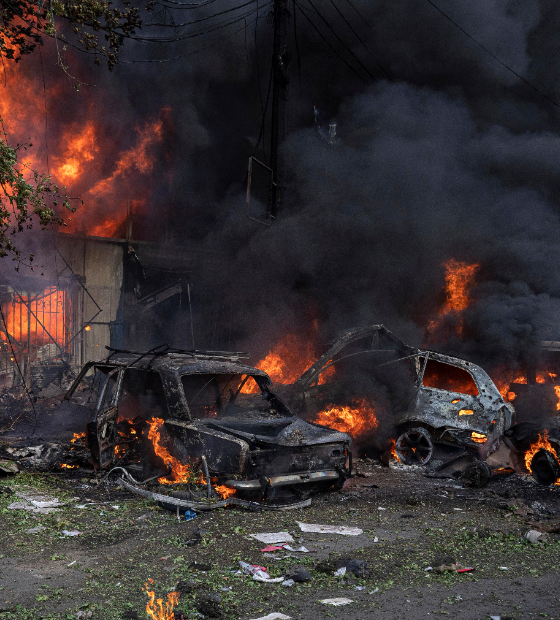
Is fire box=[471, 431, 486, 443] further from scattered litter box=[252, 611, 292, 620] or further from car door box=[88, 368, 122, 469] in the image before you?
scattered litter box=[252, 611, 292, 620]

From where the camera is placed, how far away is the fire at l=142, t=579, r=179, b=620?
10.5 feet

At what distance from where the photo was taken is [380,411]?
8695mm

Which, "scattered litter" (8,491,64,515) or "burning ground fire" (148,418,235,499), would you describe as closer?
"scattered litter" (8,491,64,515)

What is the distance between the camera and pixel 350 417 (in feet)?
29.2

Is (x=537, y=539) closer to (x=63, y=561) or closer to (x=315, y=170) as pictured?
(x=63, y=561)

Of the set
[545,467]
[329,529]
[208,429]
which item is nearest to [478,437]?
[545,467]

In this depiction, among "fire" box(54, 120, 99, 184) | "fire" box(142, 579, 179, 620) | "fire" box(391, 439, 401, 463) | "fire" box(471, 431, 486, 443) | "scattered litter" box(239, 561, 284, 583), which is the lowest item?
"fire" box(391, 439, 401, 463)

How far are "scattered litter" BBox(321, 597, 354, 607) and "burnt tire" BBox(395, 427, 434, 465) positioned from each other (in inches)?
192

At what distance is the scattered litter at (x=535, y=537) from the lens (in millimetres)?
5050

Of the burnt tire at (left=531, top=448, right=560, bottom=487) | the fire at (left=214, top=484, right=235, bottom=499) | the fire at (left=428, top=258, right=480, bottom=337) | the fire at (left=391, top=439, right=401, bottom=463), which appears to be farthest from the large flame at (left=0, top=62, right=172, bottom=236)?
the burnt tire at (left=531, top=448, right=560, bottom=487)

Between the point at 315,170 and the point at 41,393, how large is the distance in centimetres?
1162

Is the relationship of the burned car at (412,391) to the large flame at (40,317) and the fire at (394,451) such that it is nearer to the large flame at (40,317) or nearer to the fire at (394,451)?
the fire at (394,451)

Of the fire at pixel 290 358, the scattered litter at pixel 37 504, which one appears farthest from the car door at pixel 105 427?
the fire at pixel 290 358

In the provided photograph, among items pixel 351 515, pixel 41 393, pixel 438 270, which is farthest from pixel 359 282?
pixel 351 515
